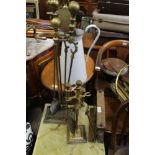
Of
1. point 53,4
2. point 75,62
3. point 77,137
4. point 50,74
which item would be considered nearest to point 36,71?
point 50,74

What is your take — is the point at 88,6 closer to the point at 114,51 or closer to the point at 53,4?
the point at 114,51

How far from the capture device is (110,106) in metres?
1.34

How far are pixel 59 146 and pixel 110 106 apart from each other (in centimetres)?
42

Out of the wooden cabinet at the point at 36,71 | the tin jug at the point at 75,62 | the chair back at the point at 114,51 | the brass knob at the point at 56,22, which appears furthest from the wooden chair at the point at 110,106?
the brass knob at the point at 56,22

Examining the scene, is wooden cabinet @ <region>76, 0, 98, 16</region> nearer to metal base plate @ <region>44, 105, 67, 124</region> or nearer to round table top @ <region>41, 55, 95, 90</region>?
round table top @ <region>41, 55, 95, 90</region>

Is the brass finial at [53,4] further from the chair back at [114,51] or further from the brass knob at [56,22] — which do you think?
the chair back at [114,51]

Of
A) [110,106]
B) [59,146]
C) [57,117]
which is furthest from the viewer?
[110,106]

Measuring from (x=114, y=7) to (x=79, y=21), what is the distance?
0.22 meters

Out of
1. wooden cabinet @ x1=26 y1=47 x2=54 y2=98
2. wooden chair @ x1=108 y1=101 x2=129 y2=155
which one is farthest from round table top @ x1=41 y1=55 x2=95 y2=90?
wooden chair @ x1=108 y1=101 x2=129 y2=155

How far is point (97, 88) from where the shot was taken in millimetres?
1329

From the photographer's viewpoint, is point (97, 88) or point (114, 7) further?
point (114, 7)
